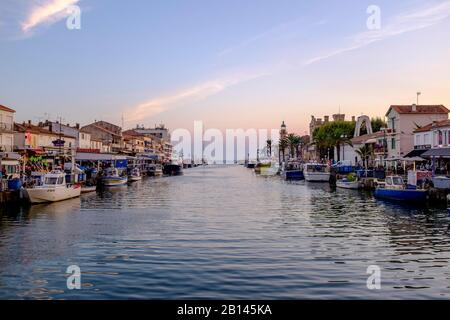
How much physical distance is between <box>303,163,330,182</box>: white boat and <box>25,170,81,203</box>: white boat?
5797 centimetres

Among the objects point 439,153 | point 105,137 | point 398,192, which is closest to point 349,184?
point 439,153

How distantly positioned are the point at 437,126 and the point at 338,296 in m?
63.1

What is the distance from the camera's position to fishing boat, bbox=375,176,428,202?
167 ft

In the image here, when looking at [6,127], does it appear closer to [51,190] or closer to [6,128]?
[6,128]

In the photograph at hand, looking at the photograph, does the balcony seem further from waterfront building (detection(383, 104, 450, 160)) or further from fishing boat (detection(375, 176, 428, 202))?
waterfront building (detection(383, 104, 450, 160))

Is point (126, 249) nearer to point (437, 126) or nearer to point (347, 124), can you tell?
point (437, 126)

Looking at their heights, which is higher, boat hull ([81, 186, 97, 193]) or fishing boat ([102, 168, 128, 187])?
fishing boat ([102, 168, 128, 187])

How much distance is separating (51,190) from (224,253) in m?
33.2

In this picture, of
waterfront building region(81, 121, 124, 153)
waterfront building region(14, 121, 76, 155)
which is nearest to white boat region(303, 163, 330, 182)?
waterfront building region(14, 121, 76, 155)

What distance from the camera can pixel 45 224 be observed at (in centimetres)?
3641

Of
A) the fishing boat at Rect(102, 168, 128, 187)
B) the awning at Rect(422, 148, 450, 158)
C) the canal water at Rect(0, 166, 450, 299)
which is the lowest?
the canal water at Rect(0, 166, 450, 299)

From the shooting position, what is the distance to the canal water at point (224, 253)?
1820 centimetres

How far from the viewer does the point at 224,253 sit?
24.8m
